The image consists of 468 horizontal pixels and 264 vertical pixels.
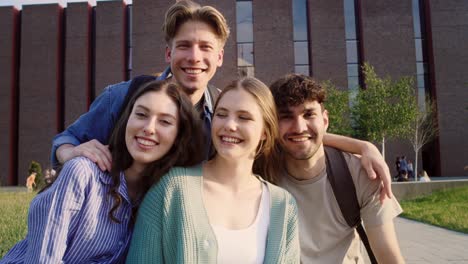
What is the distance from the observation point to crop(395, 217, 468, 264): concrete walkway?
6504 mm

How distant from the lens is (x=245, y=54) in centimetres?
2934

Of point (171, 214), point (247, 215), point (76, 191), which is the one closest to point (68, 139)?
point (76, 191)

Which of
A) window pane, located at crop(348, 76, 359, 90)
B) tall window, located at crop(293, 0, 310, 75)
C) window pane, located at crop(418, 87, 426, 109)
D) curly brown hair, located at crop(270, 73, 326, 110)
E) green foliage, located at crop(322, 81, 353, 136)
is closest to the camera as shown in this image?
curly brown hair, located at crop(270, 73, 326, 110)

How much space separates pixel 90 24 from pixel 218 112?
31737mm

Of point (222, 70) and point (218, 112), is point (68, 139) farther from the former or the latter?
point (222, 70)

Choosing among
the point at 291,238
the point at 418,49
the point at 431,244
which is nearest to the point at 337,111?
the point at 418,49

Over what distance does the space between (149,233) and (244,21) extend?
29.0 meters

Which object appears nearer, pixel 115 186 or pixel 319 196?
pixel 115 186

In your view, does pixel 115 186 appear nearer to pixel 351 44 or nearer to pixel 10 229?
pixel 10 229

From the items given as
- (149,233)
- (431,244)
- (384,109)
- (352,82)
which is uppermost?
(352,82)

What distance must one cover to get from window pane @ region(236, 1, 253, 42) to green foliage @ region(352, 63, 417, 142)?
10136mm

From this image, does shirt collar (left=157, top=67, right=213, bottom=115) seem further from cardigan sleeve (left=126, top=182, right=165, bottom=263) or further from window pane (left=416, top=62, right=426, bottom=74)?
window pane (left=416, top=62, right=426, bottom=74)

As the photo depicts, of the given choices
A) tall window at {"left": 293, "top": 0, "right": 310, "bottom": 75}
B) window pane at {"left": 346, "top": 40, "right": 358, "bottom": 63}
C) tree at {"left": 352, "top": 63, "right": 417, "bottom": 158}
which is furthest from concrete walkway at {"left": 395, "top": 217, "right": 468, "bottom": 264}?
window pane at {"left": 346, "top": 40, "right": 358, "bottom": 63}

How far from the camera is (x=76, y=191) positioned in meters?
2.01
